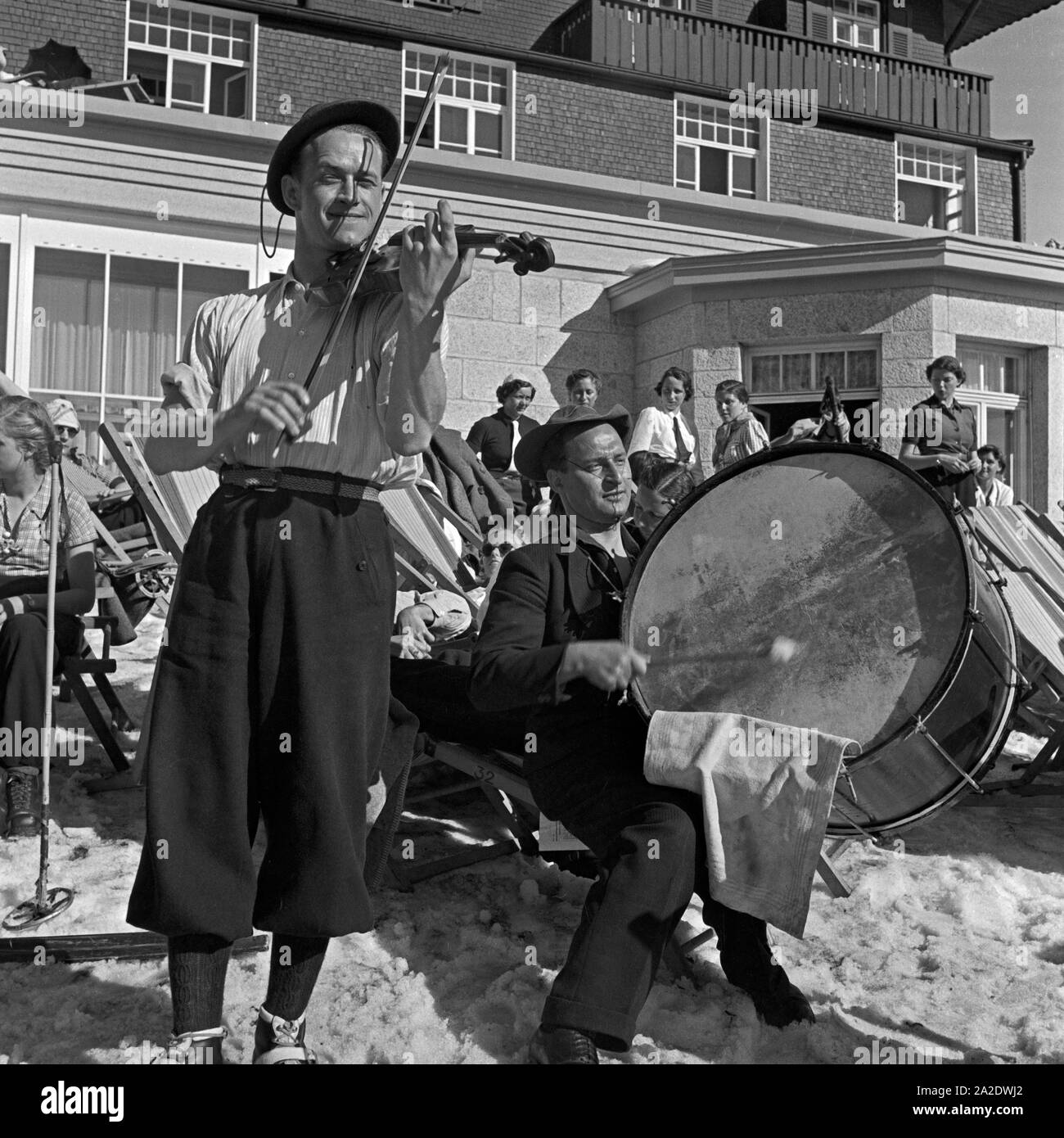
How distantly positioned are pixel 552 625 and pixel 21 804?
6.91 ft

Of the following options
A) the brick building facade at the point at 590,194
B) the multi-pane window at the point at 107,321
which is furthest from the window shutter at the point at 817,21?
the multi-pane window at the point at 107,321

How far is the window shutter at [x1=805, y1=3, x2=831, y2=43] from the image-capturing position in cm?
1741

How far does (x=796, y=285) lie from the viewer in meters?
11.9

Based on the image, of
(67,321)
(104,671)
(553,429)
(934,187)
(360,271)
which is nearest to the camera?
(360,271)

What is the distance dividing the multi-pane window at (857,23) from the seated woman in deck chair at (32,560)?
16.7 meters

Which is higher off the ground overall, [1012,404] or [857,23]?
[857,23]

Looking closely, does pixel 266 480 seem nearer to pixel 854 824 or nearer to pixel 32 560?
pixel 854 824

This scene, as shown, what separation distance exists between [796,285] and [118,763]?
368 inches

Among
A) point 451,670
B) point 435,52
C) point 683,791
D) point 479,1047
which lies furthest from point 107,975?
point 435,52

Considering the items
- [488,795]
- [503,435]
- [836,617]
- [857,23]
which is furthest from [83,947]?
[857,23]

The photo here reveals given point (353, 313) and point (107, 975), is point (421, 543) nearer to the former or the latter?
point (107, 975)

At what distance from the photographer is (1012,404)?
491 inches

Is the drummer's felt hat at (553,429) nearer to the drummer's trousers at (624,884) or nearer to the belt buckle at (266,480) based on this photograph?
the drummer's trousers at (624,884)

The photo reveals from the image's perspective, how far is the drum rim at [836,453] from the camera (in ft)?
8.50
